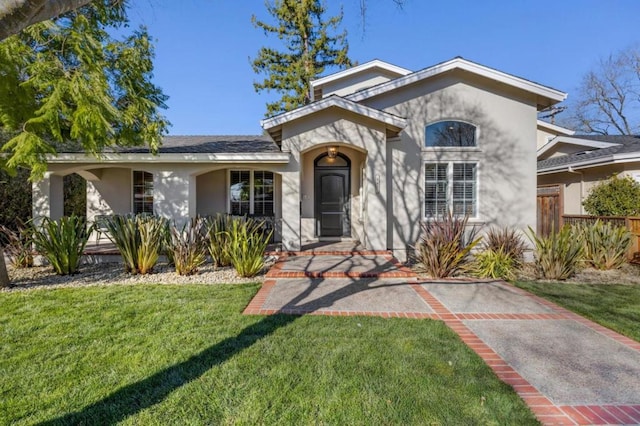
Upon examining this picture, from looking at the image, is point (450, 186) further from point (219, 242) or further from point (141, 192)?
point (141, 192)

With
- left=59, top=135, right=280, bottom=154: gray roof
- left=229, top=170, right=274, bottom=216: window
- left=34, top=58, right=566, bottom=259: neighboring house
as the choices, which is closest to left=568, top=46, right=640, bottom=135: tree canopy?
left=34, top=58, right=566, bottom=259: neighboring house

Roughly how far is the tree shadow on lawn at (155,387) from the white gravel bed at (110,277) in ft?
10.9

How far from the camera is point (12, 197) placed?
1249cm

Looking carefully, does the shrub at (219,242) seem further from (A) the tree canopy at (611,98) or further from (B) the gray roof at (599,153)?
(A) the tree canopy at (611,98)

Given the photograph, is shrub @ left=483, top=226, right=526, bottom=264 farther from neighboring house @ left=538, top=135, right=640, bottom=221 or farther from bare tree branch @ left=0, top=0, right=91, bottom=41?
bare tree branch @ left=0, top=0, right=91, bottom=41

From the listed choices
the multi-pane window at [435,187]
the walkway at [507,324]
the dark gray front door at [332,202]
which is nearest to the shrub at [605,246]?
the multi-pane window at [435,187]

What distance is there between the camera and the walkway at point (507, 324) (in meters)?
3.13

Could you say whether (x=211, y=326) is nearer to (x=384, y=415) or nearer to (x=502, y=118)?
(x=384, y=415)

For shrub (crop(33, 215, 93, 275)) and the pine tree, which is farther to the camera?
the pine tree

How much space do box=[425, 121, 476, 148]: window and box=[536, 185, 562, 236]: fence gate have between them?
5132 millimetres

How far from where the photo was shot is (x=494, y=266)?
26.5 ft

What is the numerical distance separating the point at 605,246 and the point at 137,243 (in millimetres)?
12251

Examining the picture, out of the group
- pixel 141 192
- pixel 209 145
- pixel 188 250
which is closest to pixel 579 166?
pixel 188 250

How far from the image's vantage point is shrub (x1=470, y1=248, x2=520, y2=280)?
8031mm
